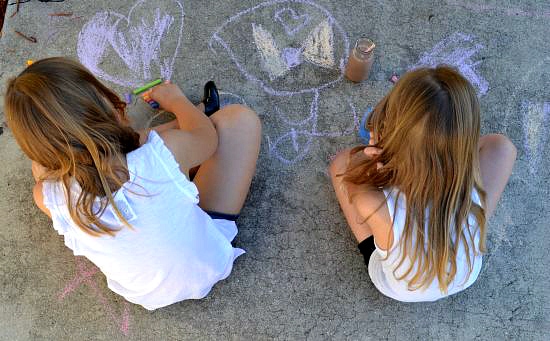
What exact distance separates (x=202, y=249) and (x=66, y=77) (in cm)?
66

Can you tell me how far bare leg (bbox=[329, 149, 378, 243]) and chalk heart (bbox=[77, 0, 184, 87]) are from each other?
90cm

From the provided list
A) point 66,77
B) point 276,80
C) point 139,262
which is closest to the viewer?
point 66,77

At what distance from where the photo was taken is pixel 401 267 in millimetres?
1509

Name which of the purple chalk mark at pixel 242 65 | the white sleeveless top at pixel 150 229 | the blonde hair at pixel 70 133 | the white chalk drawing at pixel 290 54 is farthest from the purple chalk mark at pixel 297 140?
the blonde hair at pixel 70 133

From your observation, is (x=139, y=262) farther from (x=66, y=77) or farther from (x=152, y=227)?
(x=66, y=77)

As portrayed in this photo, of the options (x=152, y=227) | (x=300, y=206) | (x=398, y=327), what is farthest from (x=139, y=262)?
(x=398, y=327)

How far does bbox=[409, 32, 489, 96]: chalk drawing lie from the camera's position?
2133mm

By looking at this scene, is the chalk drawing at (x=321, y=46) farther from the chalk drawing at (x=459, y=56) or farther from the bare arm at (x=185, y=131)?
the bare arm at (x=185, y=131)

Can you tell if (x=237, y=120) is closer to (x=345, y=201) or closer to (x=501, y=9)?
(x=345, y=201)

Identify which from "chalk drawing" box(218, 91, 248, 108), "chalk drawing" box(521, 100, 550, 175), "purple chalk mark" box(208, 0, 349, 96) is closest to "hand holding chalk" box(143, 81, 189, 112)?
"chalk drawing" box(218, 91, 248, 108)

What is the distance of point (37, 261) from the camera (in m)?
1.89

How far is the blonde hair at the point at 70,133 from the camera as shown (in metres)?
1.18

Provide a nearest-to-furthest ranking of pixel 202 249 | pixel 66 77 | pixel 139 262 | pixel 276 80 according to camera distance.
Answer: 1. pixel 66 77
2. pixel 139 262
3. pixel 202 249
4. pixel 276 80

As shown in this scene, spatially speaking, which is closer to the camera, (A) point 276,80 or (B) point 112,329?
(B) point 112,329
